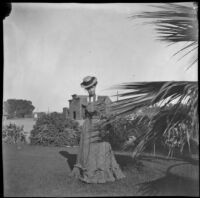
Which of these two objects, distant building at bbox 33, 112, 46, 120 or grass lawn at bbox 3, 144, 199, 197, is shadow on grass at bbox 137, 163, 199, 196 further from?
distant building at bbox 33, 112, 46, 120

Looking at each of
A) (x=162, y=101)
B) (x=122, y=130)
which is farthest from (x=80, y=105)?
(x=162, y=101)

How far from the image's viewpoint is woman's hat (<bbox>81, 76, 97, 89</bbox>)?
3.00 metres

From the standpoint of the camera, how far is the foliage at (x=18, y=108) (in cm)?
297

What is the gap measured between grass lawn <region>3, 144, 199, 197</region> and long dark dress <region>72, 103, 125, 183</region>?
8cm

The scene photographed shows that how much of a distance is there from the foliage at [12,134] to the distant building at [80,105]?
0.61 meters

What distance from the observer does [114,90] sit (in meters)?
2.96

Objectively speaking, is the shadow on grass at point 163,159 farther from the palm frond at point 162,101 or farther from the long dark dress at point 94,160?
the palm frond at point 162,101

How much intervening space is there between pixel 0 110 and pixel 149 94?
1330 millimetres

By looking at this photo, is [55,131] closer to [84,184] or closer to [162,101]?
[84,184]

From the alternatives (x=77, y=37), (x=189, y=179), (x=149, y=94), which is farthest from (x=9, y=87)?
(x=189, y=179)

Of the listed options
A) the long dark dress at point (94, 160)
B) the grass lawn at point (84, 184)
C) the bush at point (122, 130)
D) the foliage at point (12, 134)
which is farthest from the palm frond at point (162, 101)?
the foliage at point (12, 134)

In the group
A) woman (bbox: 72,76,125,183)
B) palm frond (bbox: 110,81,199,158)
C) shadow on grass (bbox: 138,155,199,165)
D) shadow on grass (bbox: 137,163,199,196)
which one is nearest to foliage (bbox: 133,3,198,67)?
palm frond (bbox: 110,81,199,158)

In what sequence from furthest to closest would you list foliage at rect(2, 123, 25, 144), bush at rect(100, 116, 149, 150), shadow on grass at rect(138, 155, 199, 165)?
foliage at rect(2, 123, 25, 144), shadow on grass at rect(138, 155, 199, 165), bush at rect(100, 116, 149, 150)

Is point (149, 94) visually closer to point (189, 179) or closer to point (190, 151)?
point (190, 151)
